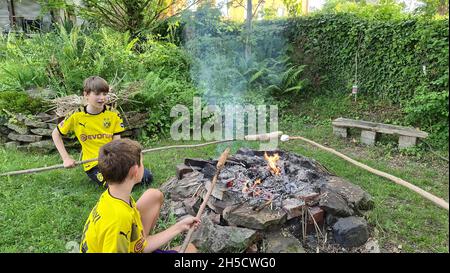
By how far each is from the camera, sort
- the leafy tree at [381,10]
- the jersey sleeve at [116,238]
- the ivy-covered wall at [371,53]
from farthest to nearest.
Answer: the leafy tree at [381,10] < the ivy-covered wall at [371,53] < the jersey sleeve at [116,238]

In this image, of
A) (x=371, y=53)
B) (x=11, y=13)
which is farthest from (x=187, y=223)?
(x=11, y=13)

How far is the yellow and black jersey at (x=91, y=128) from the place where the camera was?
3.77 metres

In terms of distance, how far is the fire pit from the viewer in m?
2.82

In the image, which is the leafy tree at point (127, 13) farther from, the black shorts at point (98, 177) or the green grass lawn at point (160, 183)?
the black shorts at point (98, 177)

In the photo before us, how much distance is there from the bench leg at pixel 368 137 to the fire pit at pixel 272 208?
2.16 m

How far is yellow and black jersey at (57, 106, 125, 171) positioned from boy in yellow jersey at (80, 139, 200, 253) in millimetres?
1796

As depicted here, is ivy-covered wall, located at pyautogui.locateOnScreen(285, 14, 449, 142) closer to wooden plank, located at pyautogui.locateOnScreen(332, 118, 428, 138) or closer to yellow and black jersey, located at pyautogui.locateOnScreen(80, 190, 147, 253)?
wooden plank, located at pyautogui.locateOnScreen(332, 118, 428, 138)

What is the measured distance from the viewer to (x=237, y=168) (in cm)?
365

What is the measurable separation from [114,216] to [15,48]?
6568 millimetres

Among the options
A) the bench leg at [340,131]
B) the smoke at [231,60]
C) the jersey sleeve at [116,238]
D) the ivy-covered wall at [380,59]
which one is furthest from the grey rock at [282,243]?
the smoke at [231,60]

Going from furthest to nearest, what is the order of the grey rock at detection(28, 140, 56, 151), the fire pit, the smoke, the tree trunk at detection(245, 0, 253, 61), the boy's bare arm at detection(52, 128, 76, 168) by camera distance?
the tree trunk at detection(245, 0, 253, 61)
the smoke
the grey rock at detection(28, 140, 56, 151)
the boy's bare arm at detection(52, 128, 76, 168)
the fire pit

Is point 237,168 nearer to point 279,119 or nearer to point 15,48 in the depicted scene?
point 279,119

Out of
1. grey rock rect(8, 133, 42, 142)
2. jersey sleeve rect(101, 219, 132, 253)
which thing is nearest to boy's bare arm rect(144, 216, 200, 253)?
jersey sleeve rect(101, 219, 132, 253)
